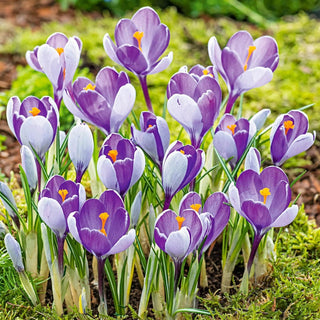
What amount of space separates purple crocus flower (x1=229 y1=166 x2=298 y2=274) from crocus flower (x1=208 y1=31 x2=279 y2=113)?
0.28m

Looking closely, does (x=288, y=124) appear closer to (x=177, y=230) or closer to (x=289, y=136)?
(x=289, y=136)

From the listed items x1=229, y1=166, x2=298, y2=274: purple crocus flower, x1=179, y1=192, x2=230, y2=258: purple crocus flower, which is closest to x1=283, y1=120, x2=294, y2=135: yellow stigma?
x1=229, y1=166, x2=298, y2=274: purple crocus flower

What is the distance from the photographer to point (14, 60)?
328cm

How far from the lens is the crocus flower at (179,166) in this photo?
3.85 ft

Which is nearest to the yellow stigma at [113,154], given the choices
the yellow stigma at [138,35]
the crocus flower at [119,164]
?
the crocus flower at [119,164]

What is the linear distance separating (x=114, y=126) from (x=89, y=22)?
2.74m

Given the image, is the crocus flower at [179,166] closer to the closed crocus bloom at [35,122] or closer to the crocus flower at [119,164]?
the crocus flower at [119,164]

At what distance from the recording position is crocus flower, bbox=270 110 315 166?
1285mm

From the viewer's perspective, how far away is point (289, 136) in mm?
1320

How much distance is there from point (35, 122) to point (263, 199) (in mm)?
561

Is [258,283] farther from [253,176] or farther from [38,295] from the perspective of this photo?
[38,295]

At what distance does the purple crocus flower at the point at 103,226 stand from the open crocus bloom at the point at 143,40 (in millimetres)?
417

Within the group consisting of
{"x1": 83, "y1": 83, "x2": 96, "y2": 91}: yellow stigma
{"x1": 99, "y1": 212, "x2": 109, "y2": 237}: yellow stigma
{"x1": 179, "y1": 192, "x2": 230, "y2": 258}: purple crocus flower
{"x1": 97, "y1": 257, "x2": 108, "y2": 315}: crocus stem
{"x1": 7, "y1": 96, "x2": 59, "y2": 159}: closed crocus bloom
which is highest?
{"x1": 83, "y1": 83, "x2": 96, "y2": 91}: yellow stigma

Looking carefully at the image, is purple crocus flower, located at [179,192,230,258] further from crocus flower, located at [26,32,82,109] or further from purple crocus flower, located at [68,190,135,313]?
crocus flower, located at [26,32,82,109]
